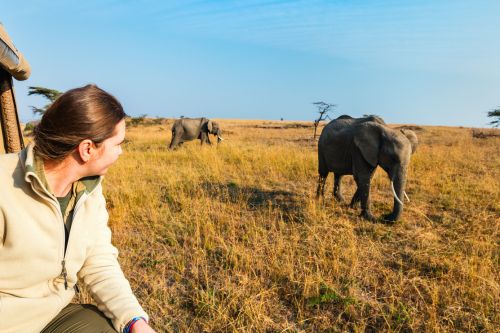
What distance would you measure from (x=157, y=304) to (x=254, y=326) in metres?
0.99

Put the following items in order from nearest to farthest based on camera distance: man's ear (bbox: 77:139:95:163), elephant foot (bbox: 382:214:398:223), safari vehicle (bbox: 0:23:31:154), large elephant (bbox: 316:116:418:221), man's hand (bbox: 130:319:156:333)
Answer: man's ear (bbox: 77:139:95:163)
man's hand (bbox: 130:319:156:333)
safari vehicle (bbox: 0:23:31:154)
large elephant (bbox: 316:116:418:221)
elephant foot (bbox: 382:214:398:223)

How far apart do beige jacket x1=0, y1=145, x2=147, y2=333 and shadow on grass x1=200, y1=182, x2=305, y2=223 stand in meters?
3.59

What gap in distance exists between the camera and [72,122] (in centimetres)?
152

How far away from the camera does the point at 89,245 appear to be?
1838 millimetres

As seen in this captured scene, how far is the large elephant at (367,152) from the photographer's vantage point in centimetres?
523

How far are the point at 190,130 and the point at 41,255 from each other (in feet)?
53.6

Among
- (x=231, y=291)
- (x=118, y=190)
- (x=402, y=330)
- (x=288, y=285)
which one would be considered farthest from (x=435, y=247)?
(x=118, y=190)

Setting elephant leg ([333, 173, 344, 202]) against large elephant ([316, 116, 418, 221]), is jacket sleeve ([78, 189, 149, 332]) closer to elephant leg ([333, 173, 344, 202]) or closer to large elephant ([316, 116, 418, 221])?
large elephant ([316, 116, 418, 221])

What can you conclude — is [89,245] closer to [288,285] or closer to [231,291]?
[231,291]

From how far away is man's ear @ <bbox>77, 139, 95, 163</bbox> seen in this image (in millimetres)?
1595

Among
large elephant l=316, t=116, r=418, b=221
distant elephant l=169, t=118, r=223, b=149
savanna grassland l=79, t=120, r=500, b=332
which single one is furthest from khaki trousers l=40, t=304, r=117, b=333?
distant elephant l=169, t=118, r=223, b=149

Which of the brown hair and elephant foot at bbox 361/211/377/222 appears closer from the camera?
the brown hair

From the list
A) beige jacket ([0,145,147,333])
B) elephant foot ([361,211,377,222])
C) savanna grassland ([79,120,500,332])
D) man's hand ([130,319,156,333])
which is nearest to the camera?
beige jacket ([0,145,147,333])

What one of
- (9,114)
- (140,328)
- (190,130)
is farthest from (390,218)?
(190,130)
